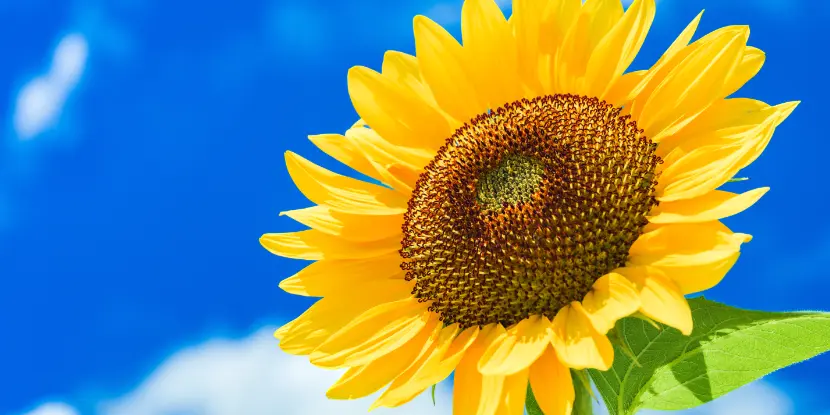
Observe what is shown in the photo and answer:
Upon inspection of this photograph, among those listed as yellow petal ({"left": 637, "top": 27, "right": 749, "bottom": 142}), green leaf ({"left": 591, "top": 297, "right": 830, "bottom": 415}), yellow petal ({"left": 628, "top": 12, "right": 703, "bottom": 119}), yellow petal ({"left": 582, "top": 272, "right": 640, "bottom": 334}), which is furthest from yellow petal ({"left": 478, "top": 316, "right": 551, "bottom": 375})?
yellow petal ({"left": 628, "top": 12, "right": 703, "bottom": 119})

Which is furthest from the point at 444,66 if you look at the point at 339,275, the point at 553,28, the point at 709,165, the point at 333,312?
the point at 709,165

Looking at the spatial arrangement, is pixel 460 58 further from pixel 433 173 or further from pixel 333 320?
pixel 333 320

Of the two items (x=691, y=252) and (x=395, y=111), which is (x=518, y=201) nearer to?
Result: (x=691, y=252)

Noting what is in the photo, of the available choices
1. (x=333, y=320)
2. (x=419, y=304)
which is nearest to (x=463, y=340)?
(x=419, y=304)

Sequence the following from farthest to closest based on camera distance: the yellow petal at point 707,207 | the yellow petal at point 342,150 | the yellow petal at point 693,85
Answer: the yellow petal at point 342,150
the yellow petal at point 693,85
the yellow petal at point 707,207

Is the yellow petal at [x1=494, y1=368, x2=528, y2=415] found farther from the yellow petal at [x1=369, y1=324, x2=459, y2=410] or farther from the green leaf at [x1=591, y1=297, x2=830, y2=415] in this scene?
the green leaf at [x1=591, y1=297, x2=830, y2=415]

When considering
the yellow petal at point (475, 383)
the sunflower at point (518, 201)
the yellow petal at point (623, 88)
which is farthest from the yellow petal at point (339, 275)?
the yellow petal at point (623, 88)

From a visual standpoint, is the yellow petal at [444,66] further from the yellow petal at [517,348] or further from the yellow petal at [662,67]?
the yellow petal at [517,348]

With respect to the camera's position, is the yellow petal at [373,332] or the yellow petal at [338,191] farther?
the yellow petal at [338,191]
